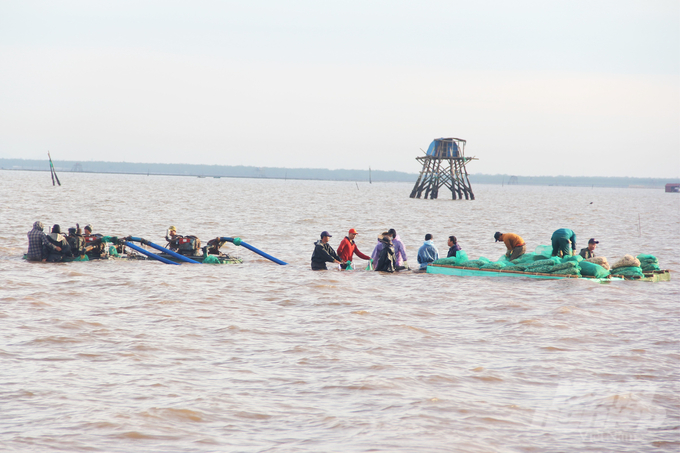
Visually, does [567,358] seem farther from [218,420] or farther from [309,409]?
[218,420]

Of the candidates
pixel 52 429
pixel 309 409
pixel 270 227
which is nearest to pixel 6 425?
pixel 52 429

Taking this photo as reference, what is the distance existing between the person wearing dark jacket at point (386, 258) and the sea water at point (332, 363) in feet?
2.93

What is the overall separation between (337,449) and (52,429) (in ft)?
9.57

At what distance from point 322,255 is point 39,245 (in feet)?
26.6

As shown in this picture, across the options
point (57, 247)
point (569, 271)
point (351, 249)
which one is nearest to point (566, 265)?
point (569, 271)

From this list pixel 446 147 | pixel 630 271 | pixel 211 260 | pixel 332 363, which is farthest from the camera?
pixel 446 147

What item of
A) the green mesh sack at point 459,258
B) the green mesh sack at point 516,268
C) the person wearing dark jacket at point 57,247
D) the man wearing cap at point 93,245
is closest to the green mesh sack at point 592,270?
the green mesh sack at point 516,268

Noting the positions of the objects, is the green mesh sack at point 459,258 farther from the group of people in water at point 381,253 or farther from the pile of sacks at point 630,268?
the pile of sacks at point 630,268

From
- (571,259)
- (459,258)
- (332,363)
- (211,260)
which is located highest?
(571,259)

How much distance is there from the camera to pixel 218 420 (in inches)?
270

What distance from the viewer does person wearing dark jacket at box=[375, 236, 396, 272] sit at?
17.9m

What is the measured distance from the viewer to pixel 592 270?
16.9 m

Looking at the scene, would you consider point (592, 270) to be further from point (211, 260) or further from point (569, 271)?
point (211, 260)

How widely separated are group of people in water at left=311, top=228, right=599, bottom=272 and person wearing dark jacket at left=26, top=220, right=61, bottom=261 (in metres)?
7.52
